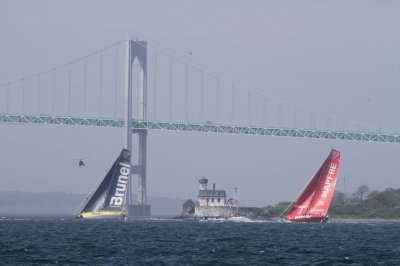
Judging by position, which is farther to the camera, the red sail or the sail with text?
the sail with text

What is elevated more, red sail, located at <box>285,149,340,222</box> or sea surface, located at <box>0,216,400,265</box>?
red sail, located at <box>285,149,340,222</box>

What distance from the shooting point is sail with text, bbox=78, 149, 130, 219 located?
3684 inches

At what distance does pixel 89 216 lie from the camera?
3686 inches

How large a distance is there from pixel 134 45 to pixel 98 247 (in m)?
82.1

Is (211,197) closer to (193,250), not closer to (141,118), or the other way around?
(141,118)

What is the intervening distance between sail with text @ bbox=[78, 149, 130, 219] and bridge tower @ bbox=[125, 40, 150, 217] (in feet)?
87.4

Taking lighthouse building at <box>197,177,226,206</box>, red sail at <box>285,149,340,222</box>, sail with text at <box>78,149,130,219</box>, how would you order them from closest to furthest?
1. red sail at <box>285,149,340,222</box>
2. sail with text at <box>78,149,130,219</box>
3. lighthouse building at <box>197,177,226,206</box>

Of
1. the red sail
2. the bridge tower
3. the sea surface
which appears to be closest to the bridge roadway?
the bridge tower

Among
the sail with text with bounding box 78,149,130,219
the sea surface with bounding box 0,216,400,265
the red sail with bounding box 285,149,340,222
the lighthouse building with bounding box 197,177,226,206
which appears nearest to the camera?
the sea surface with bounding box 0,216,400,265

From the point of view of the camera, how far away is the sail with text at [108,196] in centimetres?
9356

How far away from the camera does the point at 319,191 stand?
9231cm

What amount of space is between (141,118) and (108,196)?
112 feet

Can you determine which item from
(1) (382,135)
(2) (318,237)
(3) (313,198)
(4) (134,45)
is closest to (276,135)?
(1) (382,135)

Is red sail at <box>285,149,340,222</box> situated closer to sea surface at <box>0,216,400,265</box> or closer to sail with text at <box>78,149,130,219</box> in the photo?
sail with text at <box>78,149,130,219</box>
